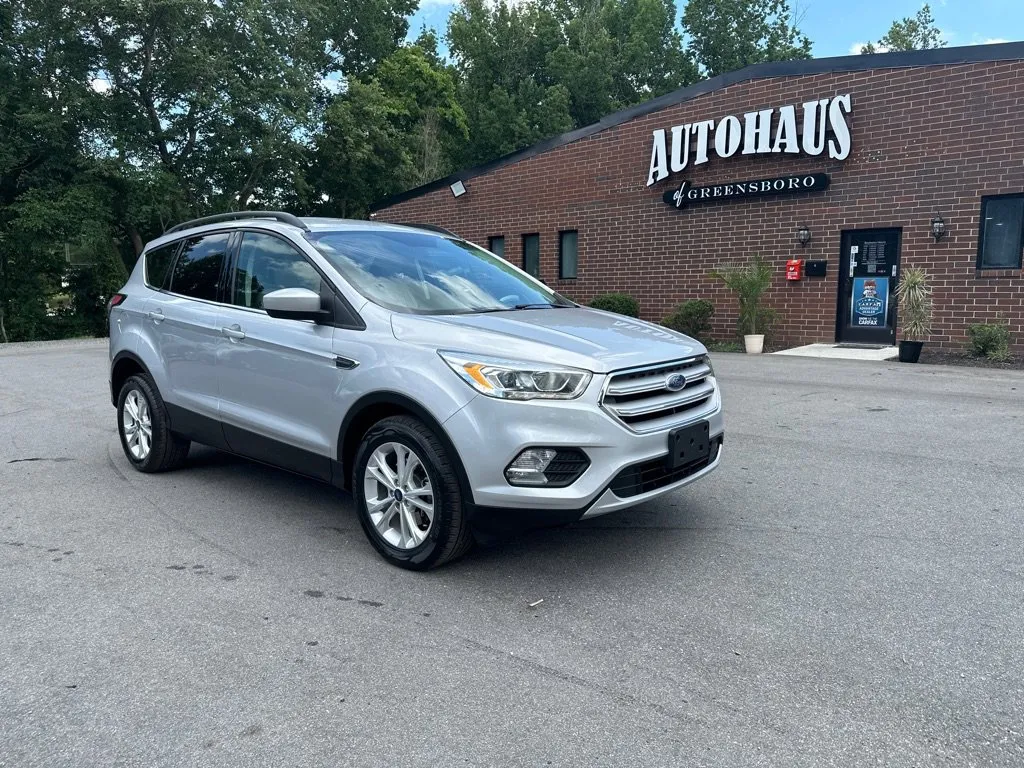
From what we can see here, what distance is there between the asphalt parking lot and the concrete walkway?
325 inches

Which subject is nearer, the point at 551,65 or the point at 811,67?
the point at 811,67

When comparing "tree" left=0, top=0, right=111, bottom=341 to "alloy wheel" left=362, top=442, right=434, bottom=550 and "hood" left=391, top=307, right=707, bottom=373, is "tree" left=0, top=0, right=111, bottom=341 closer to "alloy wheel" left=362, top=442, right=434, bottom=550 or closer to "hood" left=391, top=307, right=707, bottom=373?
"alloy wheel" left=362, top=442, right=434, bottom=550

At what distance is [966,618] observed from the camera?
3.32 meters

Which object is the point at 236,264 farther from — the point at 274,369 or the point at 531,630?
the point at 531,630

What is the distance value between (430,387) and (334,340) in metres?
0.77

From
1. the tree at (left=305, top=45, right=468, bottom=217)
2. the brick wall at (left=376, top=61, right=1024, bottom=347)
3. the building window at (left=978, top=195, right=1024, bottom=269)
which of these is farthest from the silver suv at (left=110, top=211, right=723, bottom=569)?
the tree at (left=305, top=45, right=468, bottom=217)

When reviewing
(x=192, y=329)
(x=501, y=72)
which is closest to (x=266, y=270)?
(x=192, y=329)

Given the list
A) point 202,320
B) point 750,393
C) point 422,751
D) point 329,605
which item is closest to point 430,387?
Result: point 329,605

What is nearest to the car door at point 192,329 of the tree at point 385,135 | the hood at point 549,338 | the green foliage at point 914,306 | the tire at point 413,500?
the tire at point 413,500

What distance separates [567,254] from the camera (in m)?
20.0

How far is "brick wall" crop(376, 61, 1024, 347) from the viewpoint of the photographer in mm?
13461

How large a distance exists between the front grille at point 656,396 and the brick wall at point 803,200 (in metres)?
12.0

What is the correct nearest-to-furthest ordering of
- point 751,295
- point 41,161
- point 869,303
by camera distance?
point 869,303, point 751,295, point 41,161

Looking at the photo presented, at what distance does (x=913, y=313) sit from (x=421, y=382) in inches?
468
